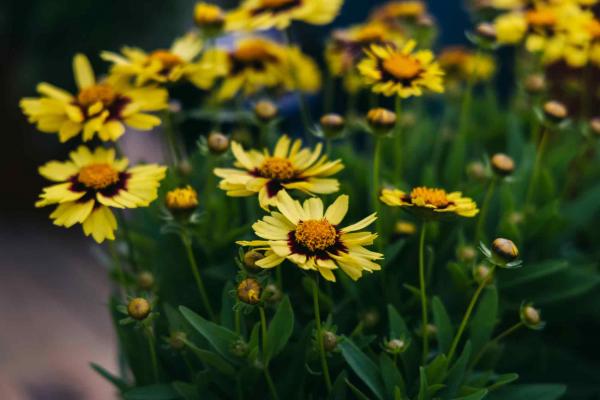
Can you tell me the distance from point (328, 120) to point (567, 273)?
1.12ft

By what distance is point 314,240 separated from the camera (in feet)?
1.69

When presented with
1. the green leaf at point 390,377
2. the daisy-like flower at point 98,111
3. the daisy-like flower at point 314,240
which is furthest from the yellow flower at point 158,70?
the green leaf at point 390,377

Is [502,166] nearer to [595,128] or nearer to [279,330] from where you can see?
[595,128]

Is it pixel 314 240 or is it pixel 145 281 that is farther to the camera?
pixel 145 281

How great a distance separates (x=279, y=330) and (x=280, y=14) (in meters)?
0.40

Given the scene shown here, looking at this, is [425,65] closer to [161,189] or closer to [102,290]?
[161,189]

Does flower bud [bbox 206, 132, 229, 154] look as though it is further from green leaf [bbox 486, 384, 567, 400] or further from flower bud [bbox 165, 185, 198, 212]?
green leaf [bbox 486, 384, 567, 400]

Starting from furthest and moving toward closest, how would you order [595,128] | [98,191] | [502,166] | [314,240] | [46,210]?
1. [46,210]
2. [595,128]
3. [502,166]
4. [98,191]
5. [314,240]

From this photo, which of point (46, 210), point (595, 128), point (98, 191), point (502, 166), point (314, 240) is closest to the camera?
point (314, 240)

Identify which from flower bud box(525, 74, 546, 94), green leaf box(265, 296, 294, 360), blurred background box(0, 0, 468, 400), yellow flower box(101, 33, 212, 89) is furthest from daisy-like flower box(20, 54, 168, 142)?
blurred background box(0, 0, 468, 400)

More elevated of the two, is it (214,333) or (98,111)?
(98,111)

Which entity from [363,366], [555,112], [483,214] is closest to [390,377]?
[363,366]

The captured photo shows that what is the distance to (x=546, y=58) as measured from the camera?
0.92 metres

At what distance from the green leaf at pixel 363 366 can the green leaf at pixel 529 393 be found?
0.13 m
